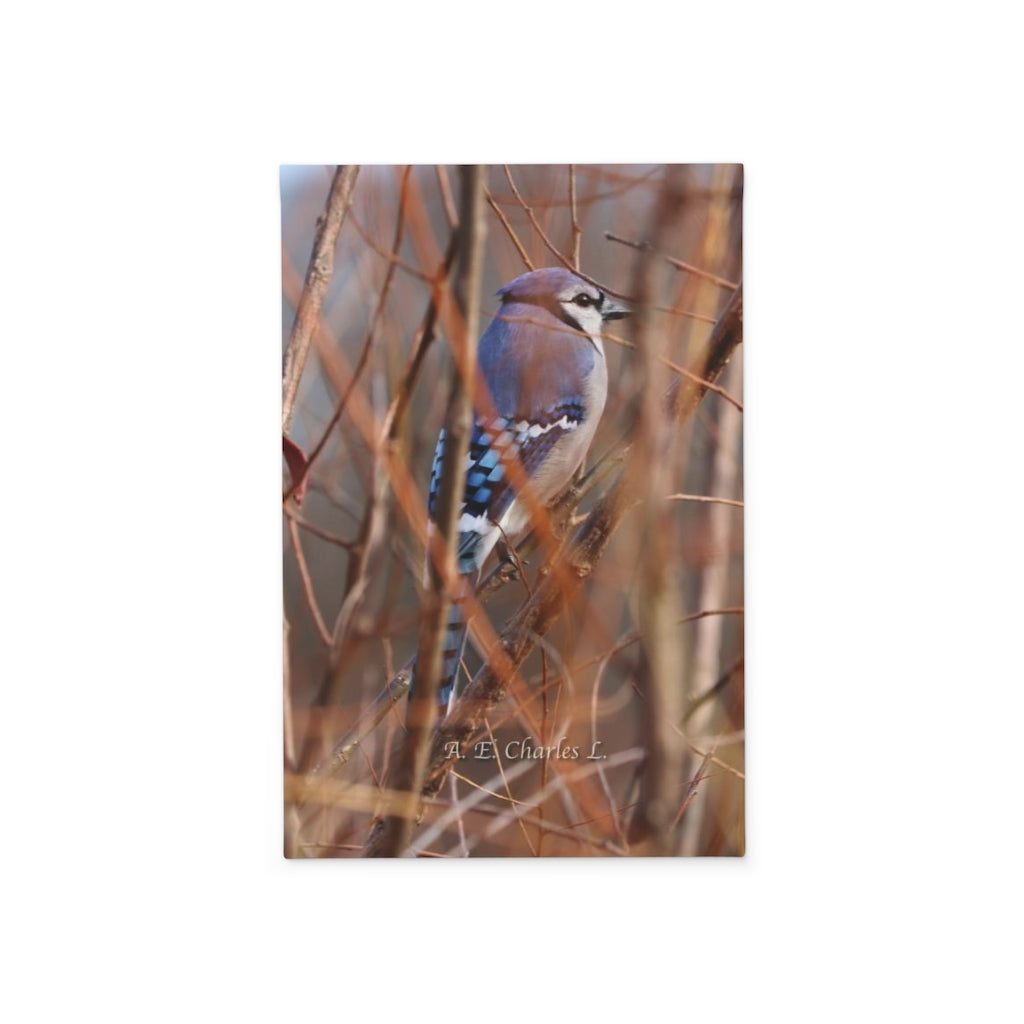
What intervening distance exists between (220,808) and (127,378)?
2.24ft

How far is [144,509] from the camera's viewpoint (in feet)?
6.23

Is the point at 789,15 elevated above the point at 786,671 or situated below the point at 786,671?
above

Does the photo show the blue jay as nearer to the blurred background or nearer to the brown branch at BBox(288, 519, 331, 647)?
the blurred background

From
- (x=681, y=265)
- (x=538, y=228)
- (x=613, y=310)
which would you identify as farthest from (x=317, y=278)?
(x=681, y=265)

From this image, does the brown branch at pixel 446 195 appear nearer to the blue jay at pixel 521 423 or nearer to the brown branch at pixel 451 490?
the brown branch at pixel 451 490

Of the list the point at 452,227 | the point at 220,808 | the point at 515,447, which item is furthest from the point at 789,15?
the point at 220,808

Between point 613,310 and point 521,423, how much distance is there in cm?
22

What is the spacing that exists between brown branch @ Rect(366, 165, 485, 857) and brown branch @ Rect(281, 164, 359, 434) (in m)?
0.18

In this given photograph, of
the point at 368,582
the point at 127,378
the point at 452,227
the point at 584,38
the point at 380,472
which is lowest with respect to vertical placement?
the point at 368,582

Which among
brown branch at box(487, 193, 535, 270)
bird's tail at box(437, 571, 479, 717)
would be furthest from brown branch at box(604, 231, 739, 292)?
bird's tail at box(437, 571, 479, 717)

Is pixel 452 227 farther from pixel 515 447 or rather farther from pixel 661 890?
pixel 661 890

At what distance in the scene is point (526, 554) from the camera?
186 centimetres

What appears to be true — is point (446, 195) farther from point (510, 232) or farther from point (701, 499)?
point (701, 499)

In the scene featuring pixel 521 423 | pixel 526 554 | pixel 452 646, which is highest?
pixel 521 423
